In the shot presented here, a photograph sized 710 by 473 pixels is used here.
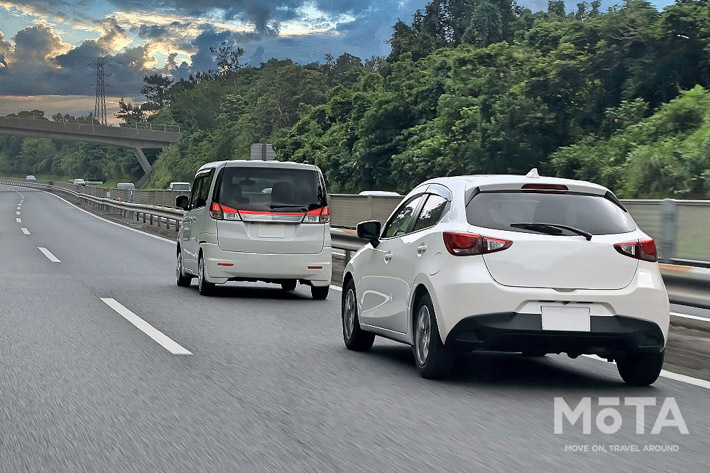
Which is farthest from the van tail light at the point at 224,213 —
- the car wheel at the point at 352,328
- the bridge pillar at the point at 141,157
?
the bridge pillar at the point at 141,157

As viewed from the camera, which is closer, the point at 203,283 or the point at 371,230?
the point at 371,230

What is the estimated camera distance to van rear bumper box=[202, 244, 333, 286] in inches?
559

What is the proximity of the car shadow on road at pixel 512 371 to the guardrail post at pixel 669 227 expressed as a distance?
15.9ft

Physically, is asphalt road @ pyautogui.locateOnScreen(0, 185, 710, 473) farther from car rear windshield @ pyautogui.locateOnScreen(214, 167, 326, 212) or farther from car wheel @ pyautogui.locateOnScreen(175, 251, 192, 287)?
car wheel @ pyautogui.locateOnScreen(175, 251, 192, 287)

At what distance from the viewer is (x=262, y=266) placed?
14.2 meters

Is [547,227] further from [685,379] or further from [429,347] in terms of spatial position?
[685,379]

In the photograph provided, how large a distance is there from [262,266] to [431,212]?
626 centimetres

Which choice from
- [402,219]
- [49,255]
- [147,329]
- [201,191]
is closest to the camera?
[402,219]

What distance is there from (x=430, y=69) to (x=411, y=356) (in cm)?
5427

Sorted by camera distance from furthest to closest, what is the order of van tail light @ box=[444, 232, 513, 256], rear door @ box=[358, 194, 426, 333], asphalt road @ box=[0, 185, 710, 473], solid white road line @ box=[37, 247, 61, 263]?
1. solid white road line @ box=[37, 247, 61, 263]
2. rear door @ box=[358, 194, 426, 333]
3. van tail light @ box=[444, 232, 513, 256]
4. asphalt road @ box=[0, 185, 710, 473]

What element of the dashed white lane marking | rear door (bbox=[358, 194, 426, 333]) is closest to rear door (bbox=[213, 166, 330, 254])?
rear door (bbox=[358, 194, 426, 333])

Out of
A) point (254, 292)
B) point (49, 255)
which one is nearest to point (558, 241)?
point (254, 292)

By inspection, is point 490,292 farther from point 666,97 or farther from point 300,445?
point 666,97

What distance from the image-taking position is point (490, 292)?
727 centimetres
